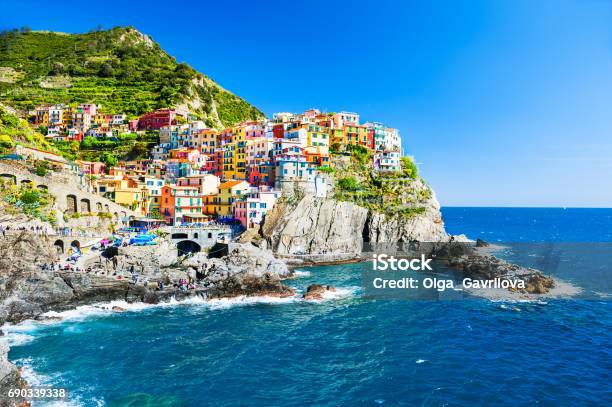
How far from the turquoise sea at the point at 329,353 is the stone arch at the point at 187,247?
23.4 m

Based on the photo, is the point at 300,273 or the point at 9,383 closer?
the point at 9,383

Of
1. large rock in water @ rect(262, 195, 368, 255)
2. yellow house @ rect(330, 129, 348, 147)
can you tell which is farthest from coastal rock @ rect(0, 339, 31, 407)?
yellow house @ rect(330, 129, 348, 147)

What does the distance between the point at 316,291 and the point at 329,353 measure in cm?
1702

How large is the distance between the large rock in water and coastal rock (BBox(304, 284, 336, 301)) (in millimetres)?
20810

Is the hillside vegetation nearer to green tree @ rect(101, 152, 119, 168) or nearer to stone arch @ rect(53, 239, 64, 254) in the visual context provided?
stone arch @ rect(53, 239, 64, 254)

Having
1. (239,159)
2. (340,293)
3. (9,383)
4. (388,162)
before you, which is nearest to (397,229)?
(388,162)

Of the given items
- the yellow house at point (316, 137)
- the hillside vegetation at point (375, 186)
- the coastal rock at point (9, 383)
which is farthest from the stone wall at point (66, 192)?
the yellow house at point (316, 137)

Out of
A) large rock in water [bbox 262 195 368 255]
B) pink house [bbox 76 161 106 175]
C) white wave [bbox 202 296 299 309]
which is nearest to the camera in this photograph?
white wave [bbox 202 296 299 309]

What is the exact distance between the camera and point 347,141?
10200cm

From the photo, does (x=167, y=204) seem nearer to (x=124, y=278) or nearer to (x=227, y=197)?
(x=227, y=197)

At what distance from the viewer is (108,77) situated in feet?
496

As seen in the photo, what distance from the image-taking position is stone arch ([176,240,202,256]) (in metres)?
70.4

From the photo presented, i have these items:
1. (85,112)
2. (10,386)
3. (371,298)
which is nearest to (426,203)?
(371,298)

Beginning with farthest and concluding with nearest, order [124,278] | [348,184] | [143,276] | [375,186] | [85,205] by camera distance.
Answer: [375,186] < [348,184] < [85,205] < [143,276] < [124,278]
